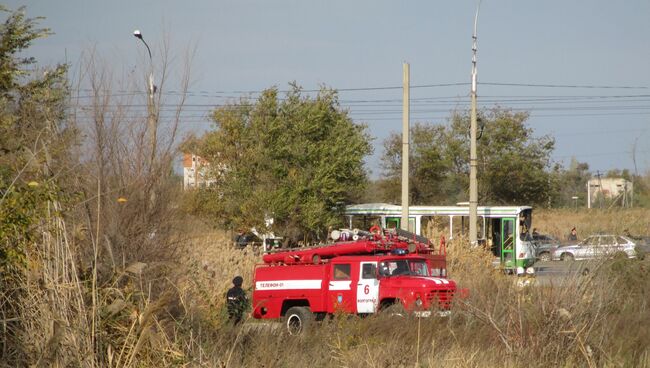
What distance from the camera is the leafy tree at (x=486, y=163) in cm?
4984

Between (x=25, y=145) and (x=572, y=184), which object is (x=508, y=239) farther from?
(x=572, y=184)

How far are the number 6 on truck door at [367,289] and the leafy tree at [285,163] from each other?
16.7 meters

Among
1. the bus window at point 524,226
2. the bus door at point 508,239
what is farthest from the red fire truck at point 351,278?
the bus window at point 524,226

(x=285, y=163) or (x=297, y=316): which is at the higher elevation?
(x=285, y=163)

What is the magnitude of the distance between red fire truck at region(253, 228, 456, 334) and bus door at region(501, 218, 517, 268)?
1406 cm

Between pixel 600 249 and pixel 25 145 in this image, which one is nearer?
pixel 25 145

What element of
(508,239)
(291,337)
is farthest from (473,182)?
(291,337)

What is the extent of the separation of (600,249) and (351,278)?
4.95m

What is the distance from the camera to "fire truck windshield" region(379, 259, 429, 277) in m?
18.0

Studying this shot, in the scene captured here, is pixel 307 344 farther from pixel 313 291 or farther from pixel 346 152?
pixel 346 152

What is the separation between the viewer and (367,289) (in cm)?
1777

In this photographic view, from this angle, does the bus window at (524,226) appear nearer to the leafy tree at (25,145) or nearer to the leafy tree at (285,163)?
the leafy tree at (285,163)

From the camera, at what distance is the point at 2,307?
750cm

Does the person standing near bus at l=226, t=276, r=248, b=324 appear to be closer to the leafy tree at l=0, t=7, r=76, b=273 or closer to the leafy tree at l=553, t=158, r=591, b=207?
the leafy tree at l=0, t=7, r=76, b=273
